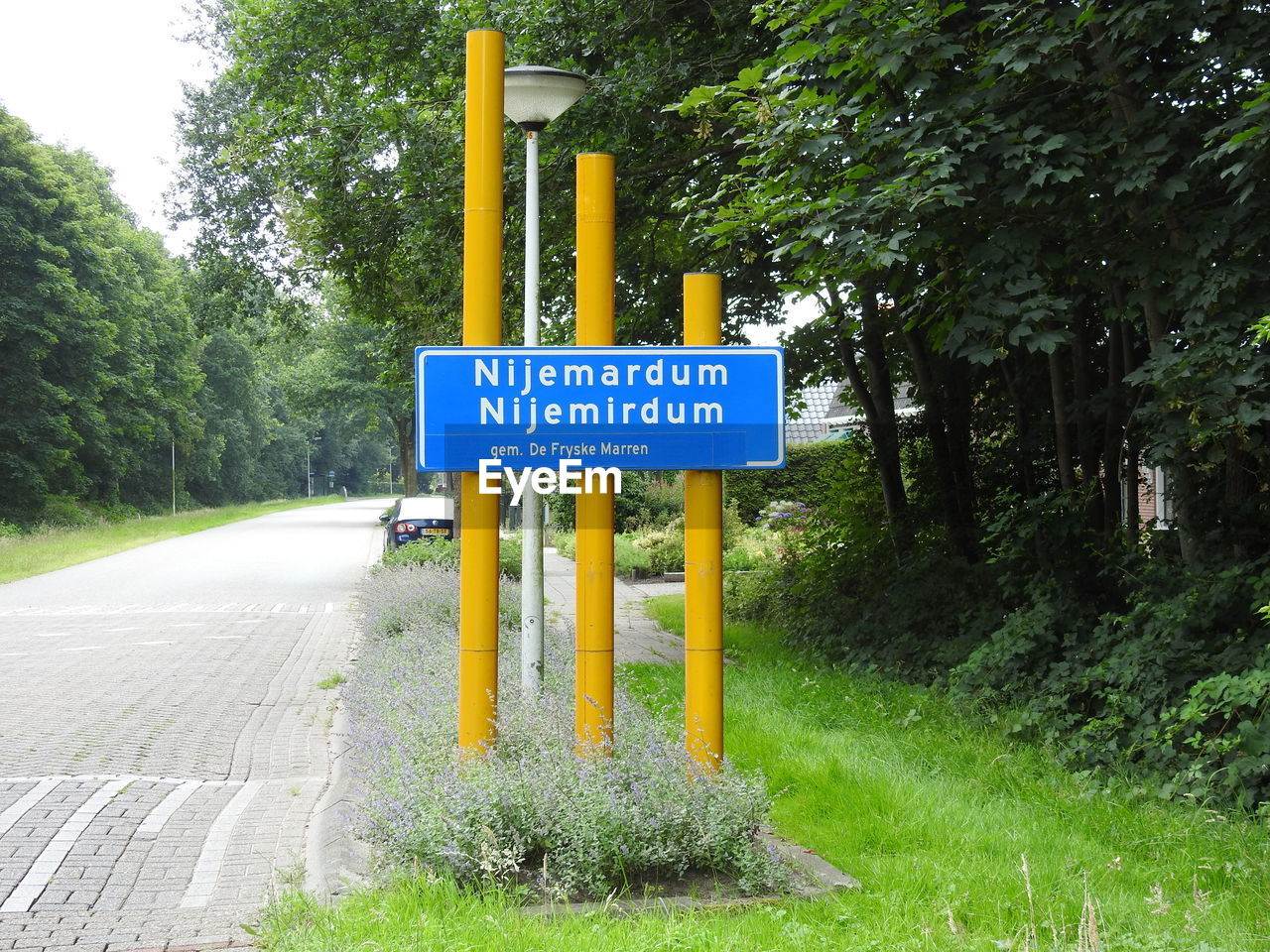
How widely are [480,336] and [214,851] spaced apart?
9.13ft

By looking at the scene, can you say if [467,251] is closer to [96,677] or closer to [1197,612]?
[1197,612]

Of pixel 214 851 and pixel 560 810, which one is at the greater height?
pixel 560 810

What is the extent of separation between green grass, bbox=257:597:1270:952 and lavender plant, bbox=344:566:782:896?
6.7 inches

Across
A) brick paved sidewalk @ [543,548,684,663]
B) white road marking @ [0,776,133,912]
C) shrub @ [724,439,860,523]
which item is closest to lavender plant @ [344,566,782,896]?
white road marking @ [0,776,133,912]

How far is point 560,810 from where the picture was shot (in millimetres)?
4590

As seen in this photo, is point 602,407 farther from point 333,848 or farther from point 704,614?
point 333,848

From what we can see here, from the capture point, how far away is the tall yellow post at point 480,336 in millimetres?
5402

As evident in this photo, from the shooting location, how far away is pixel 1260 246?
5980mm

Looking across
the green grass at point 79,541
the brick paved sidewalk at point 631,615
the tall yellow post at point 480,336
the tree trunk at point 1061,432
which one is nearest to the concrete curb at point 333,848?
the tall yellow post at point 480,336

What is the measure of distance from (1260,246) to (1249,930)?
3463 mm

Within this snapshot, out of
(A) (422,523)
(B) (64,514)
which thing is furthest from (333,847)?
(B) (64,514)

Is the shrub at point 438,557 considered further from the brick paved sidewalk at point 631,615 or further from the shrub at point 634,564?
the shrub at point 634,564

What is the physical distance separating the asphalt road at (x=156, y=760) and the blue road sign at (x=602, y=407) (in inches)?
80.3

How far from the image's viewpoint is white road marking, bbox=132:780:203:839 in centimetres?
594
